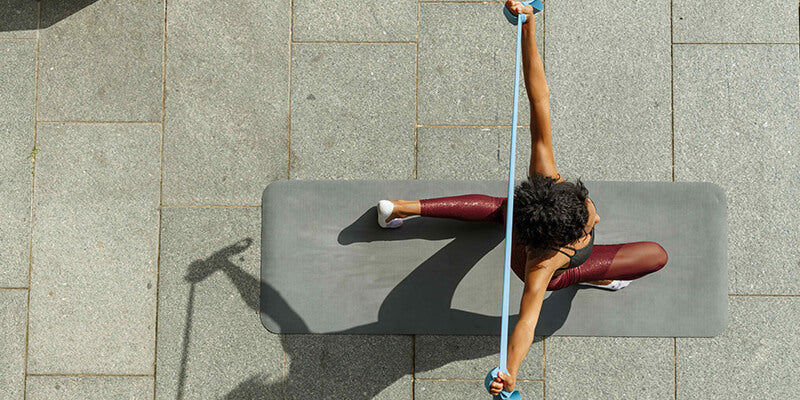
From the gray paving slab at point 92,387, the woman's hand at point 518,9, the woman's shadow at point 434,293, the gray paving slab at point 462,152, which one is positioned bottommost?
the gray paving slab at point 92,387

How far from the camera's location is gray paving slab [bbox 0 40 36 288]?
9.46 ft

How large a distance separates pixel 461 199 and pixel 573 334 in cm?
97

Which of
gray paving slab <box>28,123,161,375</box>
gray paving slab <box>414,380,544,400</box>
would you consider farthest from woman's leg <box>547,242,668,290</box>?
gray paving slab <box>28,123,161,375</box>

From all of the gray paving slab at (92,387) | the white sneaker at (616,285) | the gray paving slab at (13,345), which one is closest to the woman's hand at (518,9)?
the white sneaker at (616,285)

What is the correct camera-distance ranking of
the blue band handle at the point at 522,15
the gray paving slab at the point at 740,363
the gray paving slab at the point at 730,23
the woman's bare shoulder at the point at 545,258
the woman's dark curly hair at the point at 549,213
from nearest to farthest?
the woman's dark curly hair at the point at 549,213 < the woman's bare shoulder at the point at 545,258 < the blue band handle at the point at 522,15 < the gray paving slab at the point at 740,363 < the gray paving slab at the point at 730,23

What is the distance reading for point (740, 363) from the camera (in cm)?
281

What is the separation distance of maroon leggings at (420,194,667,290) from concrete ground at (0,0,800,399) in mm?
405

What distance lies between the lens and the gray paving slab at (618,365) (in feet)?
9.20

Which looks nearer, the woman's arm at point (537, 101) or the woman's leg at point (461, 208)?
the woman's arm at point (537, 101)

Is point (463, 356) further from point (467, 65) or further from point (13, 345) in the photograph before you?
point (13, 345)

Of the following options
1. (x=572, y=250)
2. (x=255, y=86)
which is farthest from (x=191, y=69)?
(x=572, y=250)

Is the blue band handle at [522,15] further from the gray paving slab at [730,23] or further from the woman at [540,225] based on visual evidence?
the gray paving slab at [730,23]

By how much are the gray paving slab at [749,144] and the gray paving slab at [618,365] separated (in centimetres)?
54

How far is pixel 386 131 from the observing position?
291 centimetres
